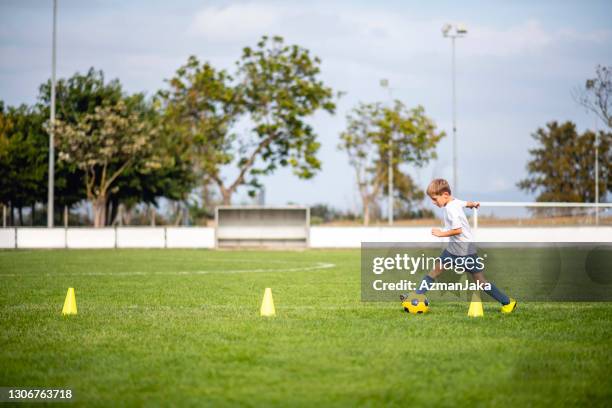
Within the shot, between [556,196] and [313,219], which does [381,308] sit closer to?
[313,219]

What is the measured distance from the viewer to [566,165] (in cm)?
7969

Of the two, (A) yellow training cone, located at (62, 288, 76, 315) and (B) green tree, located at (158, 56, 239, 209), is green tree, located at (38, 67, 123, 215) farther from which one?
(A) yellow training cone, located at (62, 288, 76, 315)

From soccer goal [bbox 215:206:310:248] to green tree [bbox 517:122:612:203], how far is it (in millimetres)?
41140

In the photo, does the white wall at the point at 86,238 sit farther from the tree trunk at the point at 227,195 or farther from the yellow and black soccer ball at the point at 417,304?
the yellow and black soccer ball at the point at 417,304

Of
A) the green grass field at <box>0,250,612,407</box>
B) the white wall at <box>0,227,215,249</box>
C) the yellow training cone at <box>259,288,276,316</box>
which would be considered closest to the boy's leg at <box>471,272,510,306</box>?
the green grass field at <box>0,250,612,407</box>

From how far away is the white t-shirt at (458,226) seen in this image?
34.9ft

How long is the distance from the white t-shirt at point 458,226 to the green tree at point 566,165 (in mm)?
Result: 68133

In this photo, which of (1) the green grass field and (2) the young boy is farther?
(2) the young boy

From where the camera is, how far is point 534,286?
16891mm

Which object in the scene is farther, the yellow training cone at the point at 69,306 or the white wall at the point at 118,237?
the white wall at the point at 118,237

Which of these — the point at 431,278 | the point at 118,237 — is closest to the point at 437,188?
the point at 431,278

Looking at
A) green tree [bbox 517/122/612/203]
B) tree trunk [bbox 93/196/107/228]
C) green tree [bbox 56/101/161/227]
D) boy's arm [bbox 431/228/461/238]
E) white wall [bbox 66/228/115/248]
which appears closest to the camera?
boy's arm [bbox 431/228/461/238]

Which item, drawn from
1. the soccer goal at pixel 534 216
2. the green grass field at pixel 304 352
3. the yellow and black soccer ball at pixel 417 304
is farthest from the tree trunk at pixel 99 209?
the yellow and black soccer ball at pixel 417 304

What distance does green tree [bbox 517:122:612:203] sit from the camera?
76.9 m
